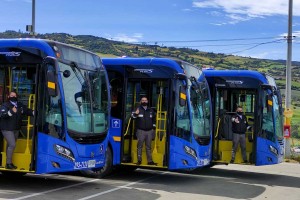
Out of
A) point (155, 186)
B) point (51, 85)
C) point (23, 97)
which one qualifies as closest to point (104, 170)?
point (155, 186)

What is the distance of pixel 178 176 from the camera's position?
1362 centimetres

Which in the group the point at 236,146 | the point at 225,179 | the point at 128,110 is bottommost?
the point at 225,179

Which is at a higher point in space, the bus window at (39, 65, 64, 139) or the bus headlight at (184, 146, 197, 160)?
the bus window at (39, 65, 64, 139)

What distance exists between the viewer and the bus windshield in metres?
9.81

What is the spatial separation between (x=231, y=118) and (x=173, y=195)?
504cm

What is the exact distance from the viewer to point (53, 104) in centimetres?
952

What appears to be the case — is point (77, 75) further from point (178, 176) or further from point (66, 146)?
point (178, 176)

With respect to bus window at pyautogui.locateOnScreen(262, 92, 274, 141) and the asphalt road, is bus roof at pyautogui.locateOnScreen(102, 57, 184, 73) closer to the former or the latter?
the asphalt road

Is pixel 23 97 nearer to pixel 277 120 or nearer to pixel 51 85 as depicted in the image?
pixel 51 85

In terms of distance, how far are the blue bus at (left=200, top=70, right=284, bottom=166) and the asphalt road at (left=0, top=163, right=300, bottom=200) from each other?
71 cm

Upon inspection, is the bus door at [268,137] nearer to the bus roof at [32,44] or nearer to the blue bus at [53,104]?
the blue bus at [53,104]

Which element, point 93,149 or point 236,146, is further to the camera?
point 236,146

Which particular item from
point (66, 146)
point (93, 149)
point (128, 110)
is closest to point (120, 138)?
point (128, 110)

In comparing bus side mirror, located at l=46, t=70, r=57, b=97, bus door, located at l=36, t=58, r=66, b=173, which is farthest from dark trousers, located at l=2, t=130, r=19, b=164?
bus side mirror, located at l=46, t=70, r=57, b=97
